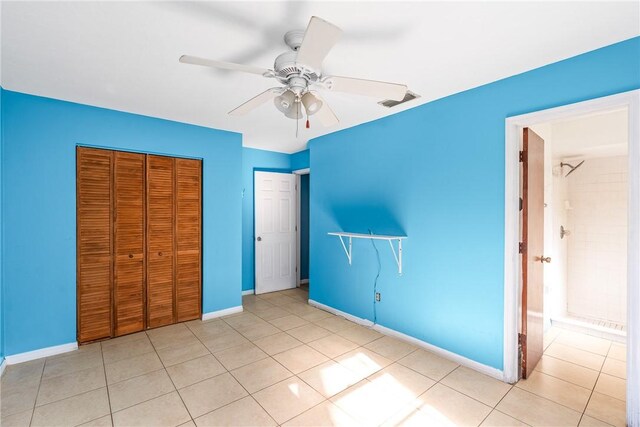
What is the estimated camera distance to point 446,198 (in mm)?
2727

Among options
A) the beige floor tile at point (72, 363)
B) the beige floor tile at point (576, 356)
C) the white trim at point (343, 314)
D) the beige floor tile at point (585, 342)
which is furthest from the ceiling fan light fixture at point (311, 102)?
the beige floor tile at point (585, 342)

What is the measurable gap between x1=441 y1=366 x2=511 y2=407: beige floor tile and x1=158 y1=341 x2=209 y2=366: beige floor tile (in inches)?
88.2

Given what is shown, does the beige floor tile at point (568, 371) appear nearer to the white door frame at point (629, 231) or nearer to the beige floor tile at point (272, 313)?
the white door frame at point (629, 231)

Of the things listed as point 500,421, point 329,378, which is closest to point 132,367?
point 329,378

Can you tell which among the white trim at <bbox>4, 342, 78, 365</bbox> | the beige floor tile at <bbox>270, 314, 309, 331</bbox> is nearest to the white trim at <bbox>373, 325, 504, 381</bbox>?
the beige floor tile at <bbox>270, 314, 309, 331</bbox>

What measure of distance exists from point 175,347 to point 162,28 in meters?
2.80

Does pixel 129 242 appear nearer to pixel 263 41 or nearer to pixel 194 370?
pixel 194 370

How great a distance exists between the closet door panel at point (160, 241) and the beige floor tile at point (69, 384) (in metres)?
0.94

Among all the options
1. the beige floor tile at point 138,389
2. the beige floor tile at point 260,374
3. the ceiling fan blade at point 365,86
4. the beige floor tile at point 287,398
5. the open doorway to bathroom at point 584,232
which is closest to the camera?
the ceiling fan blade at point 365,86

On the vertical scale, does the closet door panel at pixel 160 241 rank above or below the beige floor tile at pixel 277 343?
above

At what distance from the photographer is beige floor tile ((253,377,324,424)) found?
6.54 feet

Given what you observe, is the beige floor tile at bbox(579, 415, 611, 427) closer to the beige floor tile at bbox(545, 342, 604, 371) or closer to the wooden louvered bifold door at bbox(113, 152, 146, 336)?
the beige floor tile at bbox(545, 342, 604, 371)

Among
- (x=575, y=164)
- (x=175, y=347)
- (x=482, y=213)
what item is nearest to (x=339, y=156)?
(x=482, y=213)

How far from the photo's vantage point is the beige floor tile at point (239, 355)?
2633mm
